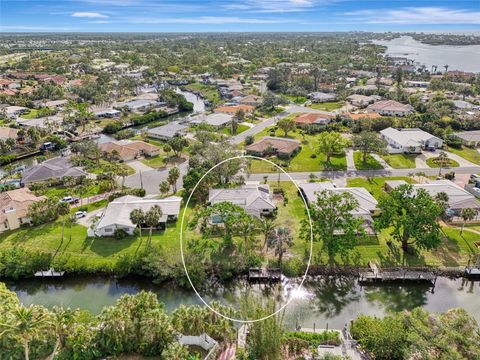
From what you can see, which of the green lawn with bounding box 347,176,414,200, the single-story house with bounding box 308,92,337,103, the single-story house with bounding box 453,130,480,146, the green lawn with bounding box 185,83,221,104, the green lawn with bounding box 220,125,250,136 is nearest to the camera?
the green lawn with bounding box 347,176,414,200

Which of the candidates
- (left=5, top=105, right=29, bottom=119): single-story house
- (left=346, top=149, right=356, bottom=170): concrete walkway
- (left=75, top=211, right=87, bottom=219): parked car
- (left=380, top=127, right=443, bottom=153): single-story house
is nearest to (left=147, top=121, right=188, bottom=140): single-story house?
(left=75, top=211, right=87, bottom=219): parked car

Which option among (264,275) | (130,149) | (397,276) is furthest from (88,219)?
(397,276)

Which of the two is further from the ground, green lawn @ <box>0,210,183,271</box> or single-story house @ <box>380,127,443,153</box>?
single-story house @ <box>380,127,443,153</box>

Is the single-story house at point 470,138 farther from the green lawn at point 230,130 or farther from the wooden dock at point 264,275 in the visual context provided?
the wooden dock at point 264,275

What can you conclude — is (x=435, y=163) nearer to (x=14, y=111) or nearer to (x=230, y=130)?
(x=230, y=130)

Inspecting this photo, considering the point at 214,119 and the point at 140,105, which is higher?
the point at 140,105

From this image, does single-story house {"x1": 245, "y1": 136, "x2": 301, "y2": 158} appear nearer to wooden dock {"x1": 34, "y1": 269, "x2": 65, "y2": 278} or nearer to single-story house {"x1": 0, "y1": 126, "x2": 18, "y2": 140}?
wooden dock {"x1": 34, "y1": 269, "x2": 65, "y2": 278}
